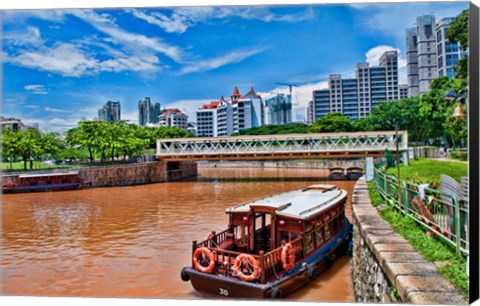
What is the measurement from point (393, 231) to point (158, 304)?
3198 millimetres

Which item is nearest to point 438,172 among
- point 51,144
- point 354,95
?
point 51,144

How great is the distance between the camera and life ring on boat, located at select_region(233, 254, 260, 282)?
18.2 ft

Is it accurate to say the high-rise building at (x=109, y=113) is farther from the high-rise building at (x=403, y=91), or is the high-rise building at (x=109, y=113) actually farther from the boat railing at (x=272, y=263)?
the boat railing at (x=272, y=263)

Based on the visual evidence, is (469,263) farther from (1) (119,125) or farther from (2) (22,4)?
(1) (119,125)

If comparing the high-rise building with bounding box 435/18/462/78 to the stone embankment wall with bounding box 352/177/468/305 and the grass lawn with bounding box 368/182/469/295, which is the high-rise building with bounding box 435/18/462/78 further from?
the stone embankment wall with bounding box 352/177/468/305

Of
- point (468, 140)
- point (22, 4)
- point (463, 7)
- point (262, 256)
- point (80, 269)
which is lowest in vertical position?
point (80, 269)

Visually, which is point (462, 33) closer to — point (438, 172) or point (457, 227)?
point (457, 227)

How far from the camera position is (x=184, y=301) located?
17.9ft

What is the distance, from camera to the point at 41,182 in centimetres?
2212

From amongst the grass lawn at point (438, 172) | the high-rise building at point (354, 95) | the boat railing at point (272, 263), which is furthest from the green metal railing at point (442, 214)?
the high-rise building at point (354, 95)

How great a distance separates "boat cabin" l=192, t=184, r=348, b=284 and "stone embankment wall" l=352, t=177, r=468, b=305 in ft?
2.21

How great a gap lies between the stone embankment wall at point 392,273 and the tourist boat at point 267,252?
2.23ft

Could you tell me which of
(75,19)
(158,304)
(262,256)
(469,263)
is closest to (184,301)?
(158,304)

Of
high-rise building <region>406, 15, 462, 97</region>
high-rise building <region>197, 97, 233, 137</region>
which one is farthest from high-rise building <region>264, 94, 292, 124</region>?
high-rise building <region>406, 15, 462, 97</region>
